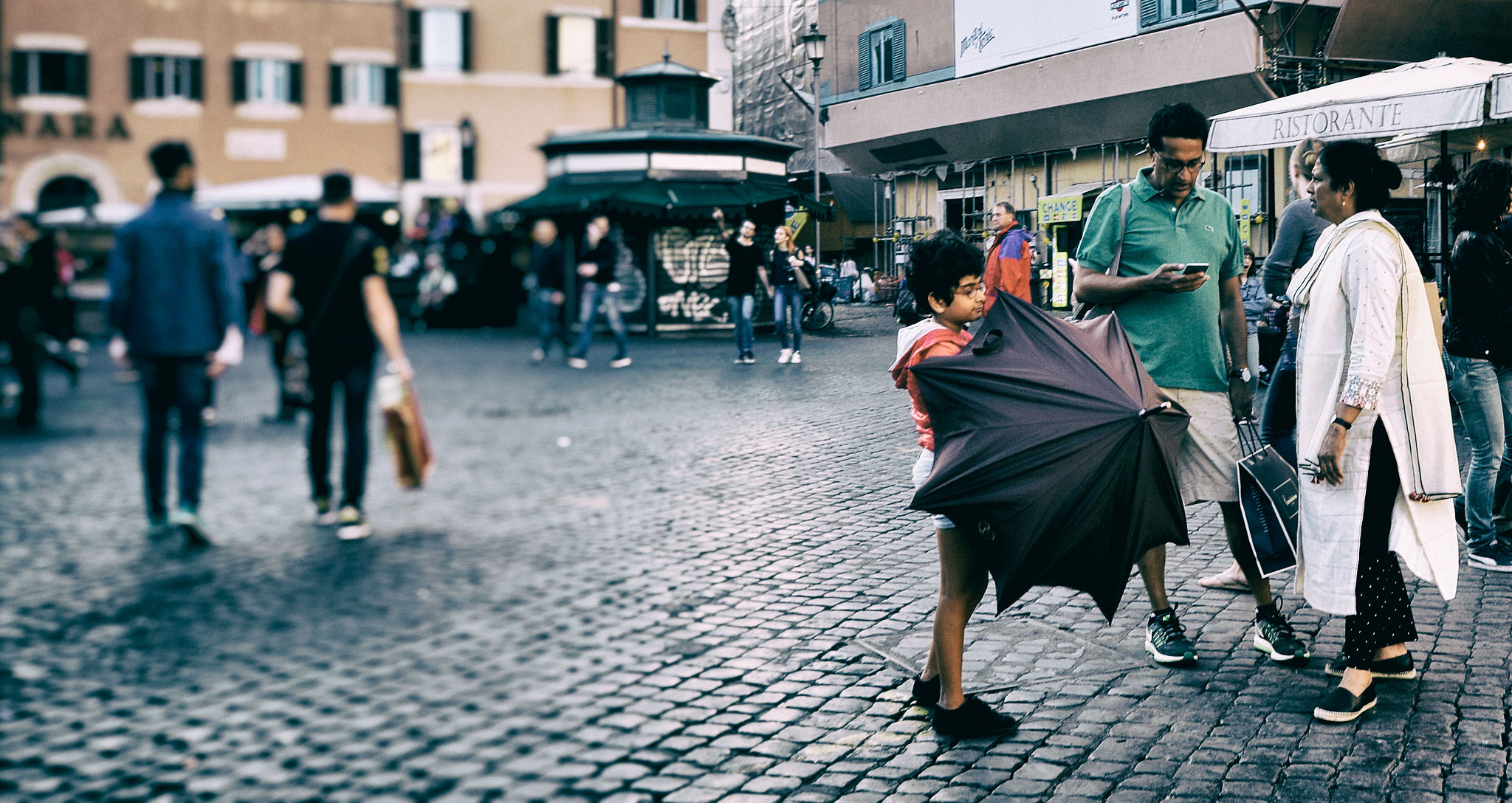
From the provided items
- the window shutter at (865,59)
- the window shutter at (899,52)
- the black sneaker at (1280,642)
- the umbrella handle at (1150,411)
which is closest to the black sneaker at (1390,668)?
the black sneaker at (1280,642)

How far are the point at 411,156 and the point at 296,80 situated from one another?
0.15 meters

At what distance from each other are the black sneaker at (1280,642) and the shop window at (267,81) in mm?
3556

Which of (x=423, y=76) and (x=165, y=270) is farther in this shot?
(x=423, y=76)

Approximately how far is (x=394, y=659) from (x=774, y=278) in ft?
42.5

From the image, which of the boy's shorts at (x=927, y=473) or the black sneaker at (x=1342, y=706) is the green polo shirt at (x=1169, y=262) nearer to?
the black sneaker at (x=1342, y=706)

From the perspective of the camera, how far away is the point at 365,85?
150 cm

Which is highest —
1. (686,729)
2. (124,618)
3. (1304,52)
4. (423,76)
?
(1304,52)

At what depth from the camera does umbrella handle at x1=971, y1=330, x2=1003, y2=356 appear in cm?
329

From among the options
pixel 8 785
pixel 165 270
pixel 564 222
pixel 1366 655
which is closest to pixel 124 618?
pixel 165 270

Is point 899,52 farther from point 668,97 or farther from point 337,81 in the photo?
point 337,81

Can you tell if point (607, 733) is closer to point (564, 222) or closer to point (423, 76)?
point (564, 222)

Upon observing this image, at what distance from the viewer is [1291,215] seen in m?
5.99

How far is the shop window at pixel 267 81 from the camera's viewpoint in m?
1.44

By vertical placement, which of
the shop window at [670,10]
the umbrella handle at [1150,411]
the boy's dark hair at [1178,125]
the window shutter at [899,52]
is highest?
the window shutter at [899,52]
